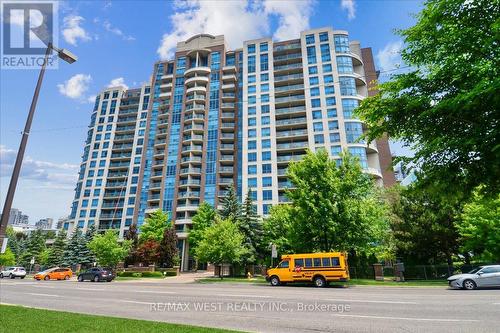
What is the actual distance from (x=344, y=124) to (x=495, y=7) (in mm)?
54549

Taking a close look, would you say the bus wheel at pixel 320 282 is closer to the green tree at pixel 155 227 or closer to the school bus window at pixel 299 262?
the school bus window at pixel 299 262

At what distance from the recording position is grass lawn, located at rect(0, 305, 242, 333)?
7.44 metres

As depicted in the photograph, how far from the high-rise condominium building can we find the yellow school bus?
33.7 metres

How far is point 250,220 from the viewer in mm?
39406

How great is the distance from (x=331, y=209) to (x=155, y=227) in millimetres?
40603

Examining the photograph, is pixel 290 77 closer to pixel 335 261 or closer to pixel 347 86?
pixel 347 86

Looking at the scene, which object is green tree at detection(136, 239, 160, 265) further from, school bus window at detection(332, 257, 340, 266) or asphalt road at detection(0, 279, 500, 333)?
asphalt road at detection(0, 279, 500, 333)

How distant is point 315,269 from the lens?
72.7 ft

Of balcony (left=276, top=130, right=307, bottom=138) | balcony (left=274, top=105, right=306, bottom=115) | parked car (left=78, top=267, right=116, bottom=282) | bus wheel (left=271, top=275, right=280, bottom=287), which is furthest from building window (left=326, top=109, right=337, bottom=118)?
parked car (left=78, top=267, right=116, bottom=282)

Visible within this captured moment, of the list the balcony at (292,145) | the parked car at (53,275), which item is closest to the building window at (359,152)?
the balcony at (292,145)

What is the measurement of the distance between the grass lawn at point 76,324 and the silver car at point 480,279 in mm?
19423

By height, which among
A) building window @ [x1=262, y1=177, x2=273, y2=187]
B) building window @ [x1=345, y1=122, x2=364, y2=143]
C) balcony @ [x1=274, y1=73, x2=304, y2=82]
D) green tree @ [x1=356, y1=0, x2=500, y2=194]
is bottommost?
Answer: green tree @ [x1=356, y1=0, x2=500, y2=194]

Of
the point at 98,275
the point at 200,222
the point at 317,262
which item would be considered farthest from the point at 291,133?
the point at 98,275

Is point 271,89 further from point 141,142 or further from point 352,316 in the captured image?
point 352,316
